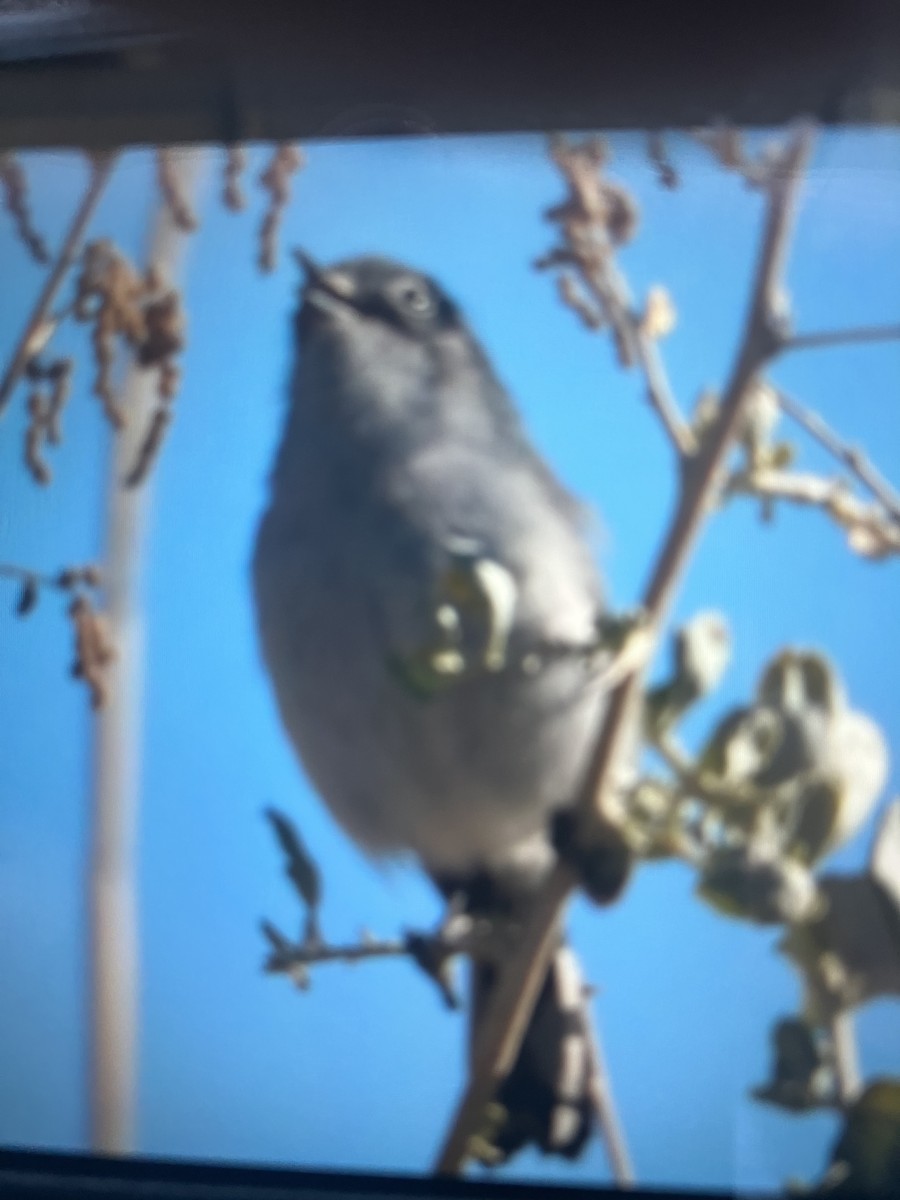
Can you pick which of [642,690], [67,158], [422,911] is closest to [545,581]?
[642,690]

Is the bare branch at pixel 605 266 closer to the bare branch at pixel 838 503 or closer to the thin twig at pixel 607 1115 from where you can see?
the bare branch at pixel 838 503

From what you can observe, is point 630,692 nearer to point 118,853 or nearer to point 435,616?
point 435,616

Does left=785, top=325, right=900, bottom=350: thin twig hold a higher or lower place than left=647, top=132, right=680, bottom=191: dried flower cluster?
lower

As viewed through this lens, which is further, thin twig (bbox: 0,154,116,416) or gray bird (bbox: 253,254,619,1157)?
thin twig (bbox: 0,154,116,416)

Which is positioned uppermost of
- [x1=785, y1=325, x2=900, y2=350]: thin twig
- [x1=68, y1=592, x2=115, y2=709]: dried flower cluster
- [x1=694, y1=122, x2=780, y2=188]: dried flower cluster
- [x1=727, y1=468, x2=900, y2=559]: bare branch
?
[x1=694, y1=122, x2=780, y2=188]: dried flower cluster

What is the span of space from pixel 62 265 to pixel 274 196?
5.5 inches

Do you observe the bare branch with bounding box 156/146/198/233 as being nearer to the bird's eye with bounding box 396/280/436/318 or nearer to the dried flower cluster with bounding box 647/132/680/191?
the bird's eye with bounding box 396/280/436/318

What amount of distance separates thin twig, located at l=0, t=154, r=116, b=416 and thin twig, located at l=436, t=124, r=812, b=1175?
1.27 feet

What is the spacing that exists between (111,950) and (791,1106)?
37 cm

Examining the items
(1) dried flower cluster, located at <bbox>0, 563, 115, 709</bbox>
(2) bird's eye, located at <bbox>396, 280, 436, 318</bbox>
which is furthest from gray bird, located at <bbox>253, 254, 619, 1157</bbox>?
(1) dried flower cluster, located at <bbox>0, 563, 115, 709</bbox>

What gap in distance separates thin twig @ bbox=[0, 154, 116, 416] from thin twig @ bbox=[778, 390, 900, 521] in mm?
418

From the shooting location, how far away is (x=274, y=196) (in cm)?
66

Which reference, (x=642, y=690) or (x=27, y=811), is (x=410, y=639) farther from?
(x=27, y=811)

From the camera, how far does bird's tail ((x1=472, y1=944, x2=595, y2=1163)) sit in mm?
593
